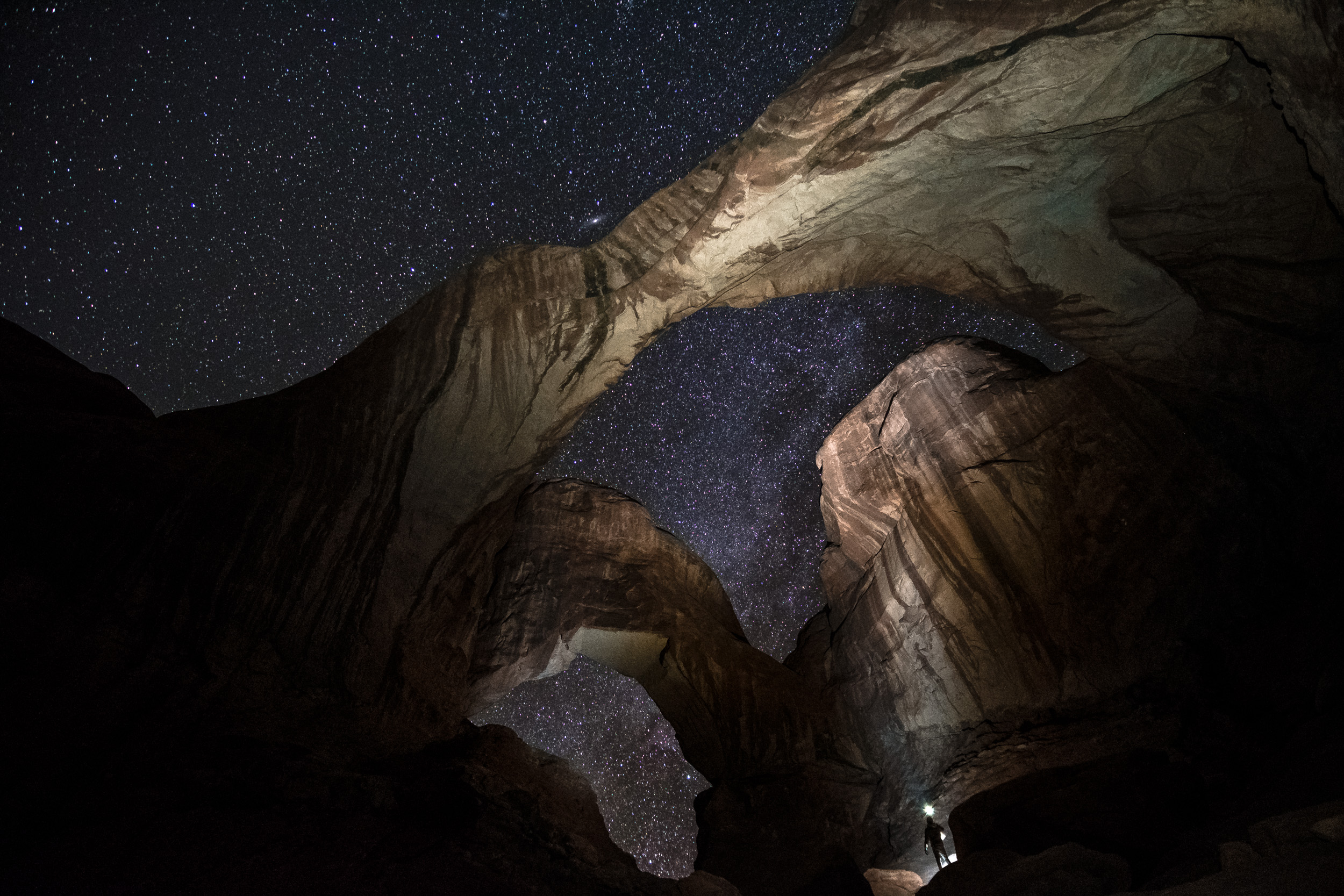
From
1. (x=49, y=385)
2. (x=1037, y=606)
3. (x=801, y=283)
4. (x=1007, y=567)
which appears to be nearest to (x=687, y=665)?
(x=1007, y=567)

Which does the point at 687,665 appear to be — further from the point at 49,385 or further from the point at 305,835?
the point at 49,385

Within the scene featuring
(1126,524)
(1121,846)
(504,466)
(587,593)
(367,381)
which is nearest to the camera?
(1121,846)

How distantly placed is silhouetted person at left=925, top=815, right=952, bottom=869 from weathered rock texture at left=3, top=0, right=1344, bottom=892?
130 cm

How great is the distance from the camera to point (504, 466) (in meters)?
9.29

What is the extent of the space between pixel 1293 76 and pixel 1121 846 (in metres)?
7.45

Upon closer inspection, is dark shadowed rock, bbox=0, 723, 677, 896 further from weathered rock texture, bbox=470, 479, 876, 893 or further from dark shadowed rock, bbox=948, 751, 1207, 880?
dark shadowed rock, bbox=948, 751, 1207, 880

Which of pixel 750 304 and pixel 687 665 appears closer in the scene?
pixel 750 304

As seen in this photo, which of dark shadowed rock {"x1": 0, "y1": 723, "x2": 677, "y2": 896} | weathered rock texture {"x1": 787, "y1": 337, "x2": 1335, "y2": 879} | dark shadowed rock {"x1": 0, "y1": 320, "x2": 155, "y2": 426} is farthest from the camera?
weathered rock texture {"x1": 787, "y1": 337, "x2": 1335, "y2": 879}

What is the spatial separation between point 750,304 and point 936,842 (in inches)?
318

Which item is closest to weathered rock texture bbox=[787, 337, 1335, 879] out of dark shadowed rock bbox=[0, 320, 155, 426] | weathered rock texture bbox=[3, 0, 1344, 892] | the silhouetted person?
weathered rock texture bbox=[3, 0, 1344, 892]

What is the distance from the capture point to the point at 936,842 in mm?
10141

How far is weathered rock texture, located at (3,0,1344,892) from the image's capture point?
20.1 feet

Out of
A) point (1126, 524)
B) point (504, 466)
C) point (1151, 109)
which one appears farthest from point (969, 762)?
point (1151, 109)

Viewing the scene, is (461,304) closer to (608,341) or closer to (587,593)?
(608,341)
